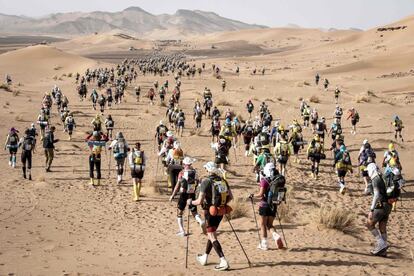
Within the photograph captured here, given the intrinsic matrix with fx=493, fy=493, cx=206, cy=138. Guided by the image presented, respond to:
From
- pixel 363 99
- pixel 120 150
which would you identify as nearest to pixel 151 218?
pixel 120 150

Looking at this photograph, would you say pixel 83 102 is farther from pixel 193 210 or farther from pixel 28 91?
pixel 193 210

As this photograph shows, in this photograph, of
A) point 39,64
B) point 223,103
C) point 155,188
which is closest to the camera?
point 155,188

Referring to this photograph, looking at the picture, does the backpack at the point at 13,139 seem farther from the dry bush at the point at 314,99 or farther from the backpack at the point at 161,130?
the dry bush at the point at 314,99

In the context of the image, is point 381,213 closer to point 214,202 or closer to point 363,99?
point 214,202

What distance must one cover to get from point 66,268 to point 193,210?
9.97ft

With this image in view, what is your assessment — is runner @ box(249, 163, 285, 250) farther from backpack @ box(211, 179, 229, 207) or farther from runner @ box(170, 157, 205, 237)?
runner @ box(170, 157, 205, 237)

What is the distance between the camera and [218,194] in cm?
807

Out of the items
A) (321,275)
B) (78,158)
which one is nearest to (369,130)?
(78,158)

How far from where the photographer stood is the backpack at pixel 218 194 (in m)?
8.06

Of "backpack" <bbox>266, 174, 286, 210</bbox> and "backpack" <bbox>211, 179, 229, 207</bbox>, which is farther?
"backpack" <bbox>266, 174, 286, 210</bbox>

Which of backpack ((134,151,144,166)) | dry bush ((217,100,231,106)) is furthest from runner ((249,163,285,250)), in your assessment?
dry bush ((217,100,231,106))

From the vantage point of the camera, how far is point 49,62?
224ft

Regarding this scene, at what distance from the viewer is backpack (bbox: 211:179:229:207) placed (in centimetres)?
806

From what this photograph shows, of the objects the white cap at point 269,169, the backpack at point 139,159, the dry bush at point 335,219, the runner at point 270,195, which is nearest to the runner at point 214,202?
the runner at point 270,195
